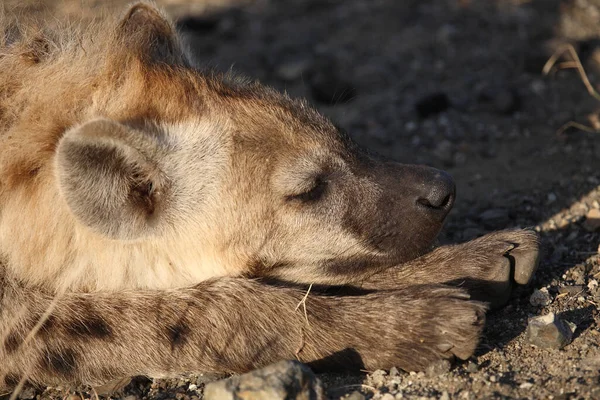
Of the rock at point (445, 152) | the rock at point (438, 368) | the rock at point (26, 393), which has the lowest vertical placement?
the rock at point (445, 152)

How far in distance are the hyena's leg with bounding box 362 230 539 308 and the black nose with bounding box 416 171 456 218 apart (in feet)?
0.56

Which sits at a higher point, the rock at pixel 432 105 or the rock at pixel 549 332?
the rock at pixel 549 332

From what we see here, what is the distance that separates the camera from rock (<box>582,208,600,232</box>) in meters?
3.52

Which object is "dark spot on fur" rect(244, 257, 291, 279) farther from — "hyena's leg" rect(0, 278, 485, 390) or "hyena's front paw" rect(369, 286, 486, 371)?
"hyena's front paw" rect(369, 286, 486, 371)

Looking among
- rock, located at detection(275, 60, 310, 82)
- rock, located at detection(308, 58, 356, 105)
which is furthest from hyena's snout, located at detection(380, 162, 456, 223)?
rock, located at detection(275, 60, 310, 82)

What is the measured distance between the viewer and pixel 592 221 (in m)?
3.56

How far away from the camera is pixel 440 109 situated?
4887 millimetres

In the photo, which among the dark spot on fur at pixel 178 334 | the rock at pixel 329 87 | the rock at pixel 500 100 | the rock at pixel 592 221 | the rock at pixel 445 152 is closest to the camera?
the dark spot on fur at pixel 178 334

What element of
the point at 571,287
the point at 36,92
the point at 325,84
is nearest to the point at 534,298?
the point at 571,287

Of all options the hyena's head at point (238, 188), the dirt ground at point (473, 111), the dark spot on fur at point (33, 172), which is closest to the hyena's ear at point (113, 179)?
the hyena's head at point (238, 188)

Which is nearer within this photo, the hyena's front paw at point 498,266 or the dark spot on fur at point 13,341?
the dark spot on fur at point 13,341

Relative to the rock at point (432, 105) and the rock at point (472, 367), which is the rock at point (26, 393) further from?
the rock at point (432, 105)

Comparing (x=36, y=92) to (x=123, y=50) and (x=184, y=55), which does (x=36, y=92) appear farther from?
(x=184, y=55)

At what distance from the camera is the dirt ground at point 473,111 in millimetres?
2713
